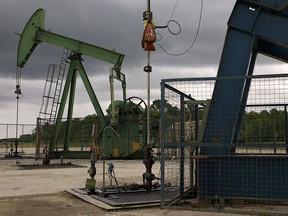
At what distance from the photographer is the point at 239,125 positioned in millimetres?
6133

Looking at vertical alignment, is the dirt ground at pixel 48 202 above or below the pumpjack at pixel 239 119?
below

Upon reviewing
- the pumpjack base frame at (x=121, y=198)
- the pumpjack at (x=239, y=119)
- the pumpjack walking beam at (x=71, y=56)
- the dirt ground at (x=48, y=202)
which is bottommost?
the dirt ground at (x=48, y=202)

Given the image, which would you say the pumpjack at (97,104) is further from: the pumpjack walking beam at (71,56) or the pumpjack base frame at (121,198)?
the pumpjack base frame at (121,198)

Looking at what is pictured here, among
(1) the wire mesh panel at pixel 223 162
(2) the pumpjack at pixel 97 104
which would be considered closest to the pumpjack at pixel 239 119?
(1) the wire mesh panel at pixel 223 162

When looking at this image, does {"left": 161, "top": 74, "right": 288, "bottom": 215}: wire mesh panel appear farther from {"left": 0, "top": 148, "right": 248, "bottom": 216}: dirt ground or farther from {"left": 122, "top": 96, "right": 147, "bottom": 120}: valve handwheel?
{"left": 122, "top": 96, "right": 147, "bottom": 120}: valve handwheel

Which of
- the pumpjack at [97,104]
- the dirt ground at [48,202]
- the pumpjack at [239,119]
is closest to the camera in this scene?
the dirt ground at [48,202]

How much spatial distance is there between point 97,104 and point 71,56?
2791mm

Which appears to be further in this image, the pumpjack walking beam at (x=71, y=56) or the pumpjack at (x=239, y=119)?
the pumpjack walking beam at (x=71, y=56)

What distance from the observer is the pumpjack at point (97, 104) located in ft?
58.4

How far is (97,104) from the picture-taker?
755 inches

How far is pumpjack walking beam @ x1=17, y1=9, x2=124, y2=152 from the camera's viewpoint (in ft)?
59.5

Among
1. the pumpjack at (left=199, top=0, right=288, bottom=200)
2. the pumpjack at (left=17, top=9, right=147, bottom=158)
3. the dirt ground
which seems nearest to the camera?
the dirt ground

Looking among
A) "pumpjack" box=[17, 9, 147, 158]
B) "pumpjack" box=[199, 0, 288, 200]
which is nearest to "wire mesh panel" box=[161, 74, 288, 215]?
"pumpjack" box=[199, 0, 288, 200]

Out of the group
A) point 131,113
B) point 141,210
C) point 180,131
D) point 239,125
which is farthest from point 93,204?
point 131,113
